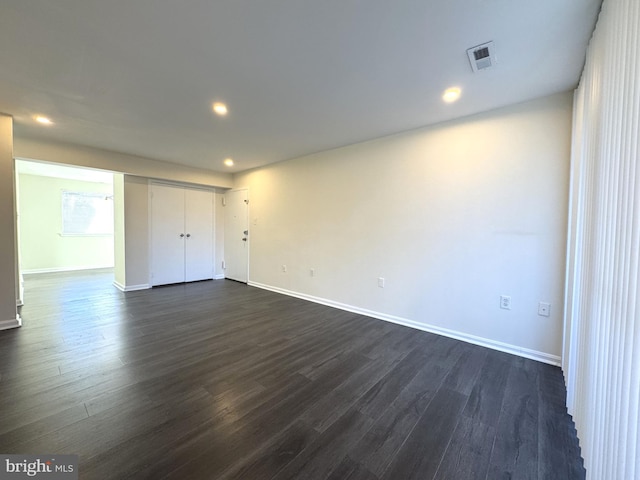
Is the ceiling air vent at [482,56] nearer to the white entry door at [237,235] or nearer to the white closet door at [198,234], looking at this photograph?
the white entry door at [237,235]

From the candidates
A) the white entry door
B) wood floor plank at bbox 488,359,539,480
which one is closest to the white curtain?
wood floor plank at bbox 488,359,539,480

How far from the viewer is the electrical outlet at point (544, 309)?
7.74ft

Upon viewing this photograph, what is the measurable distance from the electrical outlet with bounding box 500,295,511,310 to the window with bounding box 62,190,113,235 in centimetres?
941

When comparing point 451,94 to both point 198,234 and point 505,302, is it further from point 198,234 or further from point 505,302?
point 198,234

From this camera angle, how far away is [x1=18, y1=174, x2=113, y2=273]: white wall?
6.09 metres

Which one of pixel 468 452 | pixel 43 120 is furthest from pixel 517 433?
pixel 43 120

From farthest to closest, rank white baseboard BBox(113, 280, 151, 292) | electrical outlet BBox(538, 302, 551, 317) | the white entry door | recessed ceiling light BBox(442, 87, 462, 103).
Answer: the white entry door
white baseboard BBox(113, 280, 151, 292)
electrical outlet BBox(538, 302, 551, 317)
recessed ceiling light BBox(442, 87, 462, 103)

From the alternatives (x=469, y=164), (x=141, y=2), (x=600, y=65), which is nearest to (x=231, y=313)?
(x=141, y=2)

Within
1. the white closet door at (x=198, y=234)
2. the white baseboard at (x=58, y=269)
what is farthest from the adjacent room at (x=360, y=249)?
the white baseboard at (x=58, y=269)

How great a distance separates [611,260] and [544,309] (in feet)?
5.66

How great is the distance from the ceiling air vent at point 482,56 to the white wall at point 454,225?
34.9 inches

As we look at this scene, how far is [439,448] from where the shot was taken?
1.41 meters

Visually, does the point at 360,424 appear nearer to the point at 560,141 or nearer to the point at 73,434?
the point at 73,434

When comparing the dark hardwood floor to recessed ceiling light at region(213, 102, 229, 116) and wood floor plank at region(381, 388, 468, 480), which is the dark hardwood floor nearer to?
wood floor plank at region(381, 388, 468, 480)
